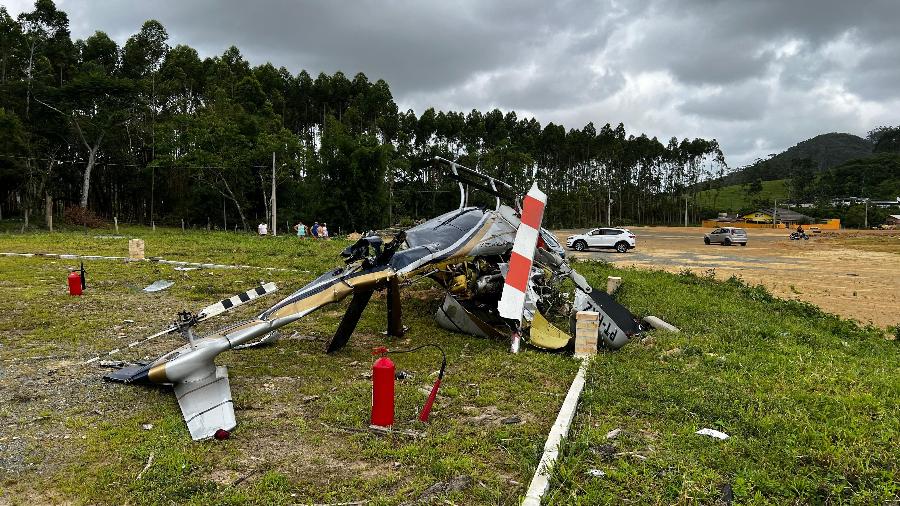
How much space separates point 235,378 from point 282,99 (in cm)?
5723

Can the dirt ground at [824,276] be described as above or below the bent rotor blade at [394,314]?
below

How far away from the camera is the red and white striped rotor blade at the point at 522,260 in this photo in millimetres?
6875

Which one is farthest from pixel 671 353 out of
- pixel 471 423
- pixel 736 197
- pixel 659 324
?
pixel 736 197

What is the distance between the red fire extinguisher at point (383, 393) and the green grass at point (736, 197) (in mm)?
109790

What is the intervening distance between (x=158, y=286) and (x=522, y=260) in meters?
9.61

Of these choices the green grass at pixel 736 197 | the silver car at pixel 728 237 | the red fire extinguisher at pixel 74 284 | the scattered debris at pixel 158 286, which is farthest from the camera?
the green grass at pixel 736 197

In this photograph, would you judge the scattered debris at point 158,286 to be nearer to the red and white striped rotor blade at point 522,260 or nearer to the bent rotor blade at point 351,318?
the bent rotor blade at point 351,318

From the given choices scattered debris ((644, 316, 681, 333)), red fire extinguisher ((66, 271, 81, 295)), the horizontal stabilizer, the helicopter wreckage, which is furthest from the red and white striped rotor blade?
red fire extinguisher ((66, 271, 81, 295))

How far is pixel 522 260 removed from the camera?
6.94m

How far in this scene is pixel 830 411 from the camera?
195 inches

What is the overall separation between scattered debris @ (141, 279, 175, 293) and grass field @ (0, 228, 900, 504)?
3.11 metres

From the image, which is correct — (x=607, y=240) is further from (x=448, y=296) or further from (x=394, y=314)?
(x=394, y=314)

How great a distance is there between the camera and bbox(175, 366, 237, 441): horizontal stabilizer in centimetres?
471

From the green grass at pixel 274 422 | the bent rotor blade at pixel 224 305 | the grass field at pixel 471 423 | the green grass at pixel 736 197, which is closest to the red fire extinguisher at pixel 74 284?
the green grass at pixel 274 422
